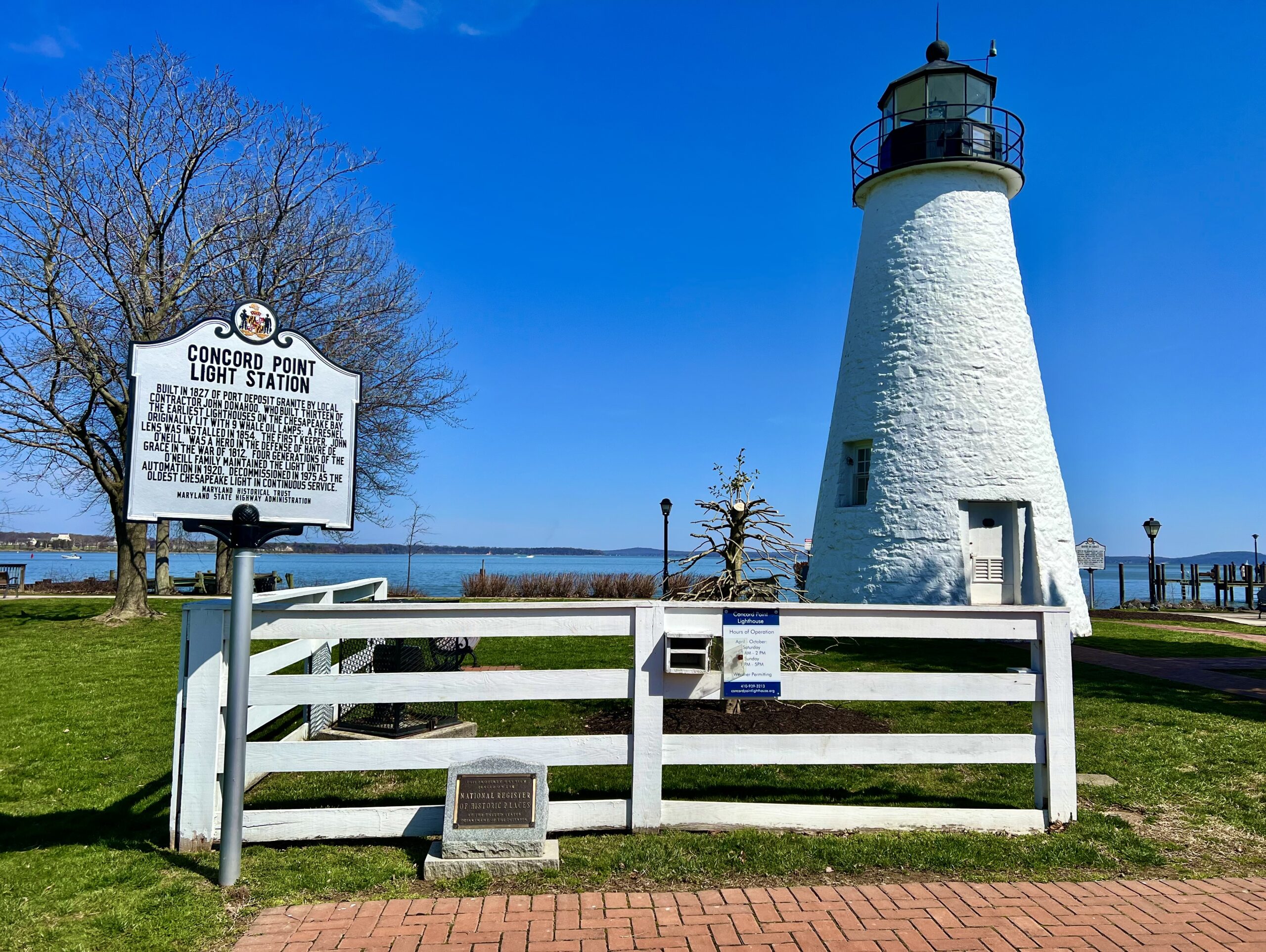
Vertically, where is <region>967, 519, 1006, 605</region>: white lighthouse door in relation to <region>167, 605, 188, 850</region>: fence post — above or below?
above

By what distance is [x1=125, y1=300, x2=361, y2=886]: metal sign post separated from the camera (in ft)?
14.6

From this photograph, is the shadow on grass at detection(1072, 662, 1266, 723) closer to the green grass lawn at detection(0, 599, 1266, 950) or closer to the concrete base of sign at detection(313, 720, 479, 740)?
the green grass lawn at detection(0, 599, 1266, 950)

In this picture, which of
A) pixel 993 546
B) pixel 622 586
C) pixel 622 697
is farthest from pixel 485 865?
pixel 622 586

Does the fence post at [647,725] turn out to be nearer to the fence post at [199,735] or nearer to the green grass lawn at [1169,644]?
the fence post at [199,735]

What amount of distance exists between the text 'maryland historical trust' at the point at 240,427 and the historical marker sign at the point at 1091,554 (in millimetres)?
24526

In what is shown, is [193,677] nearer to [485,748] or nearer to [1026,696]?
[485,748]

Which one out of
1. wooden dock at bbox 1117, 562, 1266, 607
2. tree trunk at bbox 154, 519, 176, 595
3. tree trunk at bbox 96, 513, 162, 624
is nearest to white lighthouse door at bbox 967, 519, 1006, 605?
wooden dock at bbox 1117, 562, 1266, 607

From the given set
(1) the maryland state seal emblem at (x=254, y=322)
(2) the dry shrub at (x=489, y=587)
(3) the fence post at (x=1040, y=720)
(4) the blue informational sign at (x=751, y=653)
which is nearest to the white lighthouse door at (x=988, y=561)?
(3) the fence post at (x=1040, y=720)

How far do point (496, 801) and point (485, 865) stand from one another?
13.5 inches

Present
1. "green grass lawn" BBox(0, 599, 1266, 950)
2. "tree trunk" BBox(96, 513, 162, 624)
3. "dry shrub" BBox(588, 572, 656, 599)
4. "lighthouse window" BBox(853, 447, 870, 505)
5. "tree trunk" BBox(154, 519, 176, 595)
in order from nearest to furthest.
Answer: "green grass lawn" BBox(0, 599, 1266, 950) < "tree trunk" BBox(96, 513, 162, 624) < "lighthouse window" BBox(853, 447, 870, 505) < "tree trunk" BBox(154, 519, 176, 595) < "dry shrub" BBox(588, 572, 656, 599)

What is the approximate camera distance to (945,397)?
1659 centimetres

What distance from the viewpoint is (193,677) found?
15.6 ft

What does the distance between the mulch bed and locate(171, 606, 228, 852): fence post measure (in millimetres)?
3525

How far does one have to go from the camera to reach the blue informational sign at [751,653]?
5.14 meters
